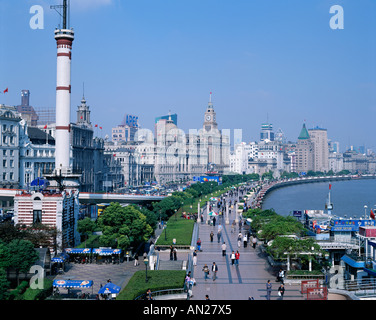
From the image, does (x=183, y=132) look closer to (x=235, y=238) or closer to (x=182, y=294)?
(x=235, y=238)

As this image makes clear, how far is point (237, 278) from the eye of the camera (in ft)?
74.5

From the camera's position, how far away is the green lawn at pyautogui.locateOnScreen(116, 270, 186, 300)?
18.6m

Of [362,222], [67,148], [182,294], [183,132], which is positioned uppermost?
[183,132]

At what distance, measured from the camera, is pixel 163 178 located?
5797 inches

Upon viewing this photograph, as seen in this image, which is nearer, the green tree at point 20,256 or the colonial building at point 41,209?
the green tree at point 20,256

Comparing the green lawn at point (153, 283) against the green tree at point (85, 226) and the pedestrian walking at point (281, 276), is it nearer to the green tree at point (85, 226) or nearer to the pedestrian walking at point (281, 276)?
the pedestrian walking at point (281, 276)

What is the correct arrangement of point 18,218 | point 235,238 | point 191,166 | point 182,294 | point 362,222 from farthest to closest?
point 191,166 < point 235,238 < point 18,218 < point 362,222 < point 182,294

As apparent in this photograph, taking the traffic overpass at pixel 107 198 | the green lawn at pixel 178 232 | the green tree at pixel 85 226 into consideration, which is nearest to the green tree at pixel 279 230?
the green lawn at pixel 178 232

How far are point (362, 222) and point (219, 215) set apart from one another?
24596 millimetres

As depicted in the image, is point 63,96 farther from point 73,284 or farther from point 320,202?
point 320,202

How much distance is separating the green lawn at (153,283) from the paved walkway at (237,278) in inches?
34.9

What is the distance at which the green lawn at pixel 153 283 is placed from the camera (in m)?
18.6

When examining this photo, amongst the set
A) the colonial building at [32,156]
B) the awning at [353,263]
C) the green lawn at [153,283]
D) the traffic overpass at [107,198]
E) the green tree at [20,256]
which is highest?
the colonial building at [32,156]

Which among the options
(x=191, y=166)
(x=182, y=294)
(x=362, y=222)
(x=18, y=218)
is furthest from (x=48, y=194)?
(x=191, y=166)
